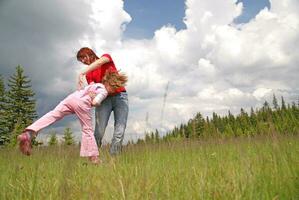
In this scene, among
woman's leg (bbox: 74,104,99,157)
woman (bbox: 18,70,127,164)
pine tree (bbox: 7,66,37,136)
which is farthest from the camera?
pine tree (bbox: 7,66,37,136)

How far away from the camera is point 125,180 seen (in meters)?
3.05

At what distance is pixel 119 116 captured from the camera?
6305 millimetres

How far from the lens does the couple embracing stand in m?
5.84

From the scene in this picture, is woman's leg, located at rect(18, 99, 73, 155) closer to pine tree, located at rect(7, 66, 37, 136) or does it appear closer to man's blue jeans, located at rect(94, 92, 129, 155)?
man's blue jeans, located at rect(94, 92, 129, 155)

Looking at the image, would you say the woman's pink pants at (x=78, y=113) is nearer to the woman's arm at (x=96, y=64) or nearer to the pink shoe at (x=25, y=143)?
the pink shoe at (x=25, y=143)

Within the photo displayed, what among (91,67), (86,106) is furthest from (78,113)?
(91,67)

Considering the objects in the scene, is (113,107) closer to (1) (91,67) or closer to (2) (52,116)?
(1) (91,67)

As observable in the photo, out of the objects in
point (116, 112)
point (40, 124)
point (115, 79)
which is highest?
point (115, 79)

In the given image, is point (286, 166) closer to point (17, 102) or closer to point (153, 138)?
point (153, 138)

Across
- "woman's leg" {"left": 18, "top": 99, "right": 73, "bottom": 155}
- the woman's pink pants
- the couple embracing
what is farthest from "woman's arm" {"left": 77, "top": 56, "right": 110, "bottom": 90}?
"woman's leg" {"left": 18, "top": 99, "right": 73, "bottom": 155}

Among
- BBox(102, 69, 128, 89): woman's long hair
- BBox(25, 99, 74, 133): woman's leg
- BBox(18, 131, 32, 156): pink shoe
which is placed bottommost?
BBox(18, 131, 32, 156): pink shoe

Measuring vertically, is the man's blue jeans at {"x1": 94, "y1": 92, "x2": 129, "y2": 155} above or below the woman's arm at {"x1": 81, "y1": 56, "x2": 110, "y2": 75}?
below

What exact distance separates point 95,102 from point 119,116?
67cm

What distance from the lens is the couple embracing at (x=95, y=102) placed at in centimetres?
584
